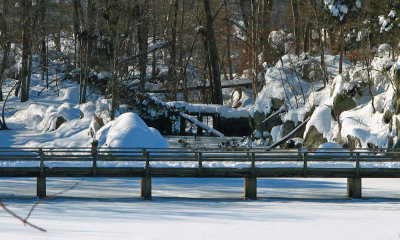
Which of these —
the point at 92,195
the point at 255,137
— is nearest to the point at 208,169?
the point at 92,195

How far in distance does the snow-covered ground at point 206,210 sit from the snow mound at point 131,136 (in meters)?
1.59

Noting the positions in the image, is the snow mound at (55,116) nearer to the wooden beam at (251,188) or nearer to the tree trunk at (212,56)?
the tree trunk at (212,56)

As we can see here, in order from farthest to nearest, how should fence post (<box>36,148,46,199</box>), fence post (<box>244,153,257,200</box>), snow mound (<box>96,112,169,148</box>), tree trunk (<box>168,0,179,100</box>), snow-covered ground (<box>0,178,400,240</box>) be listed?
tree trunk (<box>168,0,179,100</box>) < snow mound (<box>96,112,169,148</box>) < fence post (<box>244,153,257,200</box>) < fence post (<box>36,148,46,199</box>) < snow-covered ground (<box>0,178,400,240</box>)

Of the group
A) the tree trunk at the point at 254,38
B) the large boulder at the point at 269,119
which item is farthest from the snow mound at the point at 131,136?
the tree trunk at the point at 254,38

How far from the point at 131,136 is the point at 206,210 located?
9.88m

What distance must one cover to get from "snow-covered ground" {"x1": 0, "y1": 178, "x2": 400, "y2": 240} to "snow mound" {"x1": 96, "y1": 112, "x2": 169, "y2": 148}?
5.23ft

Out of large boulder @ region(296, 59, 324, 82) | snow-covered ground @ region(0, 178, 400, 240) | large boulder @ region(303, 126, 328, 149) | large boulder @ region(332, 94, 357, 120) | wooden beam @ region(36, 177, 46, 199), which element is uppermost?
large boulder @ region(296, 59, 324, 82)

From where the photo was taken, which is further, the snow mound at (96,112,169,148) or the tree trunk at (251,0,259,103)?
the tree trunk at (251,0,259,103)

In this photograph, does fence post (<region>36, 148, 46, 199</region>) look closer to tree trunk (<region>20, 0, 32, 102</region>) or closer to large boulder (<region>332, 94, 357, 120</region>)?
large boulder (<region>332, 94, 357, 120</region>)

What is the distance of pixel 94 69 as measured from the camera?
49750 millimetres

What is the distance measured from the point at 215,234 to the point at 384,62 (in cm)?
2263

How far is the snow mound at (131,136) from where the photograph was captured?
27.0 meters

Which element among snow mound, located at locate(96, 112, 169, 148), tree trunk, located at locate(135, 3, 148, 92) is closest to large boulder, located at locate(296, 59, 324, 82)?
tree trunk, located at locate(135, 3, 148, 92)

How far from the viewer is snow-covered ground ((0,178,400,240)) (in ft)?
46.3
